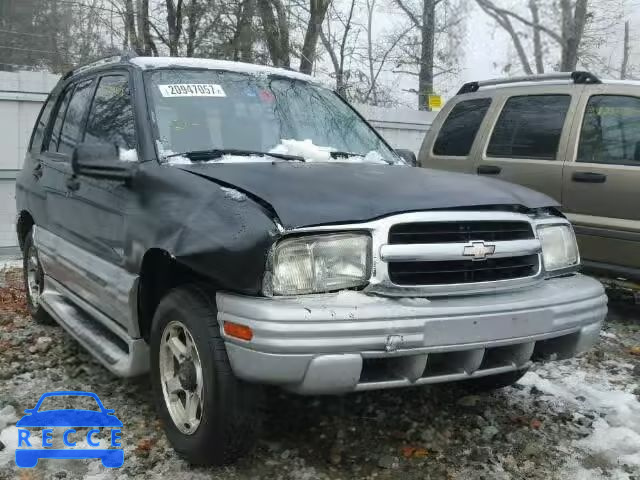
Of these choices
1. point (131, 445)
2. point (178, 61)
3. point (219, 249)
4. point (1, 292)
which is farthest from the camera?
point (1, 292)

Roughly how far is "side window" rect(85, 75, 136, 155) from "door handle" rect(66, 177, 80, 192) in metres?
0.26

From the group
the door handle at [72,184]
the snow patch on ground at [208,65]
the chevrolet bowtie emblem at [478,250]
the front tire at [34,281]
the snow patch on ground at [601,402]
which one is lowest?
the snow patch on ground at [601,402]

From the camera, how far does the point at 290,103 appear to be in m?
3.88

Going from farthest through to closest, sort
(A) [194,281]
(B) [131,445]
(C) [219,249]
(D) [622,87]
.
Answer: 1. (D) [622,87]
2. (B) [131,445]
3. (A) [194,281]
4. (C) [219,249]

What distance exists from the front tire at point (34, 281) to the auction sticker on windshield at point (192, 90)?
2.06m

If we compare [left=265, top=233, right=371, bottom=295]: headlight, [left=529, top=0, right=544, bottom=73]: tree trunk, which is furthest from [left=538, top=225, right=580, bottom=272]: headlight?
[left=529, top=0, right=544, bottom=73]: tree trunk

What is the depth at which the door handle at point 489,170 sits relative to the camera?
18.8 ft

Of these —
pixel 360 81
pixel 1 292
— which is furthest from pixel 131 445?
pixel 360 81

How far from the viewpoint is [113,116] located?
145 inches

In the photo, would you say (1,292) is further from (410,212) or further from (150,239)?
(410,212)

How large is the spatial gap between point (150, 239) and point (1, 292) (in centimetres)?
413

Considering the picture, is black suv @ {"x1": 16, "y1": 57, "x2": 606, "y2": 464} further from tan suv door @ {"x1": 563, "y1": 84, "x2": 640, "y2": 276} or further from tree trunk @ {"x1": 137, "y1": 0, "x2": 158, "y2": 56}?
tree trunk @ {"x1": 137, "y1": 0, "x2": 158, "y2": 56}

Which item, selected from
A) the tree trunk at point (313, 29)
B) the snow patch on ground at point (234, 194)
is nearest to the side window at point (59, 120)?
the snow patch on ground at point (234, 194)

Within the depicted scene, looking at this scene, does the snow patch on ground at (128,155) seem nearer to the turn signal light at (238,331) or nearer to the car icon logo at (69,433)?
the turn signal light at (238,331)
